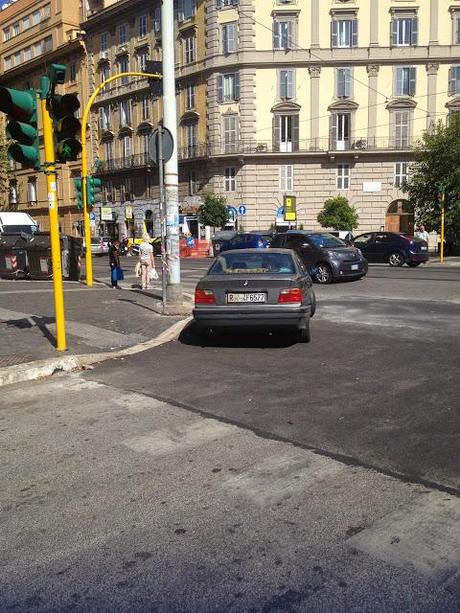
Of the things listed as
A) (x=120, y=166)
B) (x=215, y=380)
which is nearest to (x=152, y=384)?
(x=215, y=380)

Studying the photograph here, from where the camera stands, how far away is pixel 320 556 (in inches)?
121

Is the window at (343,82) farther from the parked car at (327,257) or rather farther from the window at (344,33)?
the parked car at (327,257)

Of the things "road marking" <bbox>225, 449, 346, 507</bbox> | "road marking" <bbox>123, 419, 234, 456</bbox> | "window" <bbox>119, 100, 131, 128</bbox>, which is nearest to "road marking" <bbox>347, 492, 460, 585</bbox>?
"road marking" <bbox>225, 449, 346, 507</bbox>

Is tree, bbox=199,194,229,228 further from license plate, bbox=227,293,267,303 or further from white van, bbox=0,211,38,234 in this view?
license plate, bbox=227,293,267,303

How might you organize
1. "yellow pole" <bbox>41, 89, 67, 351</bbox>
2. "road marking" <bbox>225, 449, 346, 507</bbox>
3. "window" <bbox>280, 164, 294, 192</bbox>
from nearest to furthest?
1. "road marking" <bbox>225, 449, 346, 507</bbox>
2. "yellow pole" <bbox>41, 89, 67, 351</bbox>
3. "window" <bbox>280, 164, 294, 192</bbox>

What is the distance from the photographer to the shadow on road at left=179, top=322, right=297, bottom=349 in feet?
29.1

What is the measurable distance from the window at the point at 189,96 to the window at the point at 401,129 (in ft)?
53.5

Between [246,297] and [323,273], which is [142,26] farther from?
[246,297]

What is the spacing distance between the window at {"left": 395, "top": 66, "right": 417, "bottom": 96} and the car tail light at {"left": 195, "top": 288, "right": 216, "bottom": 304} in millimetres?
42220

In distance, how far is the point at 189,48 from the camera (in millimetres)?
49188

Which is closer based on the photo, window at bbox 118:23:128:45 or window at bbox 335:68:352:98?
window at bbox 335:68:352:98

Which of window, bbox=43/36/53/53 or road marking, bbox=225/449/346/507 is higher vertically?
window, bbox=43/36/53/53

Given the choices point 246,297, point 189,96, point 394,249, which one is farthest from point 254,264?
point 189,96

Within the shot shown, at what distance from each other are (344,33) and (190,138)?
14535 millimetres
